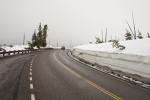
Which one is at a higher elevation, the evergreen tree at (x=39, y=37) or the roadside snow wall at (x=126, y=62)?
the evergreen tree at (x=39, y=37)

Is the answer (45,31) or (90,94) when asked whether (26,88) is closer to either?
(90,94)

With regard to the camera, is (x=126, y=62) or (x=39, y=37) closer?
(x=126, y=62)

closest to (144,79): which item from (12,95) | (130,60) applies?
(130,60)

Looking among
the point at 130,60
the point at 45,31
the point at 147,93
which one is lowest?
the point at 147,93

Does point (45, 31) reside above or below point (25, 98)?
above

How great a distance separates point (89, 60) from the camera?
23156 millimetres

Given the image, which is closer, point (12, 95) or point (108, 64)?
point (12, 95)

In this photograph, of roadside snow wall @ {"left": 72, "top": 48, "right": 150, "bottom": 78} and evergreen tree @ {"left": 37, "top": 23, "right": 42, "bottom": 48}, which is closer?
roadside snow wall @ {"left": 72, "top": 48, "right": 150, "bottom": 78}

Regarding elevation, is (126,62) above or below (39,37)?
below

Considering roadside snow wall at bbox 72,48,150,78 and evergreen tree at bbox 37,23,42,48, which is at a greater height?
evergreen tree at bbox 37,23,42,48

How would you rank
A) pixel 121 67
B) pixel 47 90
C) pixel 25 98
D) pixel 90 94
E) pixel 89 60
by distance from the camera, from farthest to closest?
1. pixel 89 60
2. pixel 121 67
3. pixel 47 90
4. pixel 90 94
5. pixel 25 98

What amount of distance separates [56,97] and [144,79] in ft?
19.0

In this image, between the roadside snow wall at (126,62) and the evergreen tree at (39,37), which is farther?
the evergreen tree at (39,37)

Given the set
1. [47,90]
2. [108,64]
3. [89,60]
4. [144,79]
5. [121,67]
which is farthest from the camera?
[89,60]
